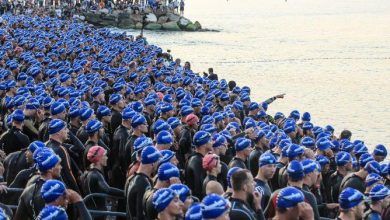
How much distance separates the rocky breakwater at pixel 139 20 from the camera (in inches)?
3319

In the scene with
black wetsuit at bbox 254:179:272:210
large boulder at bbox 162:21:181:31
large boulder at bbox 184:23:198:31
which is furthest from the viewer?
large boulder at bbox 184:23:198:31

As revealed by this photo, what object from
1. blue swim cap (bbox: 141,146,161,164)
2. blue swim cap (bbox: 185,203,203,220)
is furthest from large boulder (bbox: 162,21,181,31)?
blue swim cap (bbox: 185,203,203,220)

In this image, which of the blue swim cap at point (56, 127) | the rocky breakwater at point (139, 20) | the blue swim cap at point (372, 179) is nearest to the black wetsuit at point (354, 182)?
the blue swim cap at point (372, 179)

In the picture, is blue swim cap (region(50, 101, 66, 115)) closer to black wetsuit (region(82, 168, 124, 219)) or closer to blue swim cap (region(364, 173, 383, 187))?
black wetsuit (region(82, 168, 124, 219))

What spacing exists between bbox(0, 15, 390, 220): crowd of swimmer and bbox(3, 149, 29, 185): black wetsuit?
15 mm

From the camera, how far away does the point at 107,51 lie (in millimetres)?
29266

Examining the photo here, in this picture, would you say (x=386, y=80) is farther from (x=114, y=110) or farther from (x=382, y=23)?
(x=382, y=23)

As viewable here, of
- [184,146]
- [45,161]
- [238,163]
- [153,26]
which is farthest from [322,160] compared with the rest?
[153,26]

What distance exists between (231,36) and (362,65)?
104 feet

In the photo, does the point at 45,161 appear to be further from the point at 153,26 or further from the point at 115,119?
the point at 153,26

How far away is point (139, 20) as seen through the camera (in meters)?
87.5

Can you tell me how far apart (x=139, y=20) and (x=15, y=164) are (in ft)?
255

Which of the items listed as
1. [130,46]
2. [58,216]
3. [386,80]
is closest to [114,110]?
[58,216]

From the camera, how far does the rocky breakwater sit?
3319 inches
